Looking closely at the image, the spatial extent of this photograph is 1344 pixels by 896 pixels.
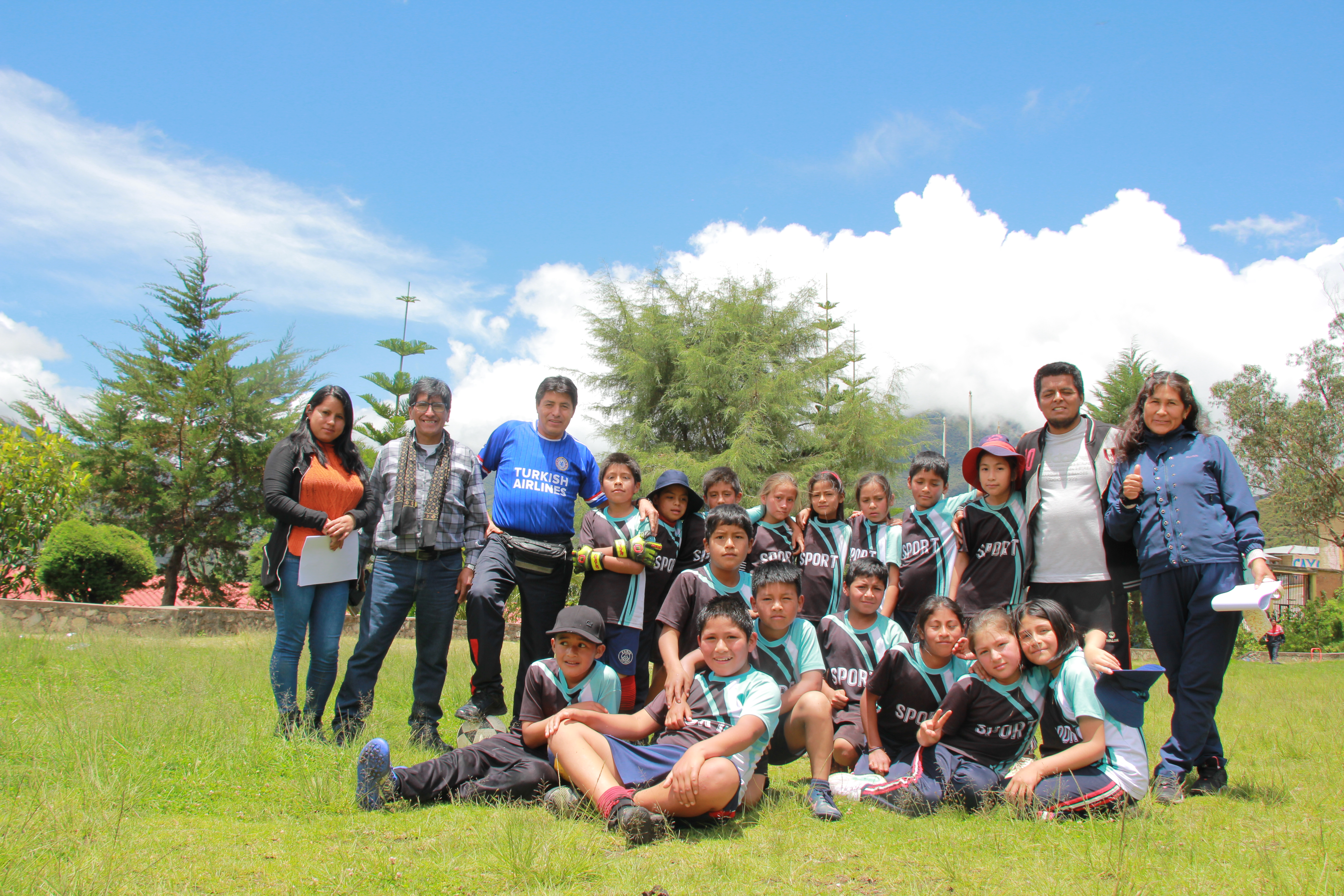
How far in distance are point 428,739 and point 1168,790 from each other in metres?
3.62

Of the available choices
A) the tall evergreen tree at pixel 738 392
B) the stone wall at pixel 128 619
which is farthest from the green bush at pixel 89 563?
the tall evergreen tree at pixel 738 392

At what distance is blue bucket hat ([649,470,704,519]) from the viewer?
4836 millimetres

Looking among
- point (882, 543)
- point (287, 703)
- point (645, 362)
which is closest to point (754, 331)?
point (645, 362)

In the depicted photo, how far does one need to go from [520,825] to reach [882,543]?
2.95 metres

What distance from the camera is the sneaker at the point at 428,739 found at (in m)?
4.27

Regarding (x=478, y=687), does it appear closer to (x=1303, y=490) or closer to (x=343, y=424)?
(x=343, y=424)

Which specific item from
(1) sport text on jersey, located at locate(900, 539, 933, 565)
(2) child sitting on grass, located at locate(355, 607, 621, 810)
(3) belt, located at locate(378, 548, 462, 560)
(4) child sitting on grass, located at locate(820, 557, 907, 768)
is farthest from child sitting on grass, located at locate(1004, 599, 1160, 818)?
(3) belt, located at locate(378, 548, 462, 560)

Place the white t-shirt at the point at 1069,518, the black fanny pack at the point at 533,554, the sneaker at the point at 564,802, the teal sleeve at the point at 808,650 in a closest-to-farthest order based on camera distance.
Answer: the sneaker at the point at 564,802
the teal sleeve at the point at 808,650
the white t-shirt at the point at 1069,518
the black fanny pack at the point at 533,554

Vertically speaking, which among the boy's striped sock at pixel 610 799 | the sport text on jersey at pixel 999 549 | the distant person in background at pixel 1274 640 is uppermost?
the sport text on jersey at pixel 999 549

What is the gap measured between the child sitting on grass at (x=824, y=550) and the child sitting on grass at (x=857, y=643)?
40 centimetres

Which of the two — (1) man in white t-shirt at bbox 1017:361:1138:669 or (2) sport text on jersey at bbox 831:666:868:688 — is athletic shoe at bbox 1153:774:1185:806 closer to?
(1) man in white t-shirt at bbox 1017:361:1138:669

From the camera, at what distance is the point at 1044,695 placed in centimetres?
340

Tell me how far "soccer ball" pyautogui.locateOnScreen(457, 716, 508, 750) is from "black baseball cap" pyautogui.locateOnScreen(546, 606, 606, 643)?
3.42ft

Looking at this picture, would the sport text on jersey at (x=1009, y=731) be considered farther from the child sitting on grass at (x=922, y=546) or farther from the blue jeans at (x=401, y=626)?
the blue jeans at (x=401, y=626)
